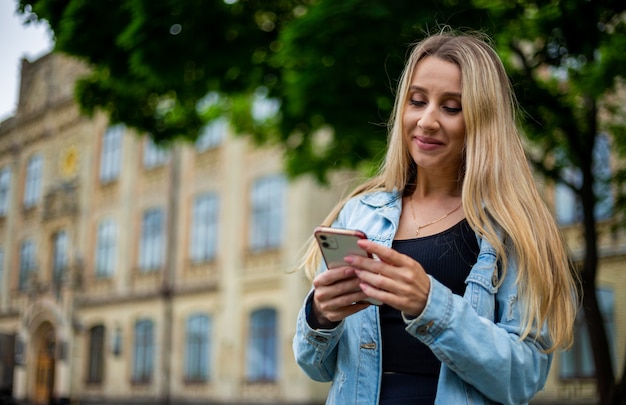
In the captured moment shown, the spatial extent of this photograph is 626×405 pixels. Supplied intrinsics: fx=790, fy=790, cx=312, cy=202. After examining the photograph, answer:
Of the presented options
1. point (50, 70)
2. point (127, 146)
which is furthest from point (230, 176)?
point (50, 70)

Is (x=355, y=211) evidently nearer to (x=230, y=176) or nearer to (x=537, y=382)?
(x=537, y=382)

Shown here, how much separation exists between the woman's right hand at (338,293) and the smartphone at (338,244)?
24 mm

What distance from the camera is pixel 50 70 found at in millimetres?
30688

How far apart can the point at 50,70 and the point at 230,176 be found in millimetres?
11856

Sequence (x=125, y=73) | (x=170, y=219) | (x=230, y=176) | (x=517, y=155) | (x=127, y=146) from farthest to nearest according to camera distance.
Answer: (x=127, y=146)
(x=170, y=219)
(x=230, y=176)
(x=125, y=73)
(x=517, y=155)

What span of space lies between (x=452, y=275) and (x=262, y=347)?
1937 centimetres

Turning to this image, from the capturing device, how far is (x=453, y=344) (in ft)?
6.34

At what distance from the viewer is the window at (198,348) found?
75.0 ft

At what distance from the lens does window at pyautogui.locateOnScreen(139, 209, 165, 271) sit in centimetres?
2542

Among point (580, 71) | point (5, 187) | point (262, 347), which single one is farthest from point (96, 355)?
point (580, 71)

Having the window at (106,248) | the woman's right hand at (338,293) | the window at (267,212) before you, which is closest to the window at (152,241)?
the window at (106,248)

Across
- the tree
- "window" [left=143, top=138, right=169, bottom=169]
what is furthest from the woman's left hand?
"window" [left=143, top=138, right=169, bottom=169]

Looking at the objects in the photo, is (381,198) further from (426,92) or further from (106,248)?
(106,248)

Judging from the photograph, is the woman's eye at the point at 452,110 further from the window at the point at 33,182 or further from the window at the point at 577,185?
the window at the point at 33,182
